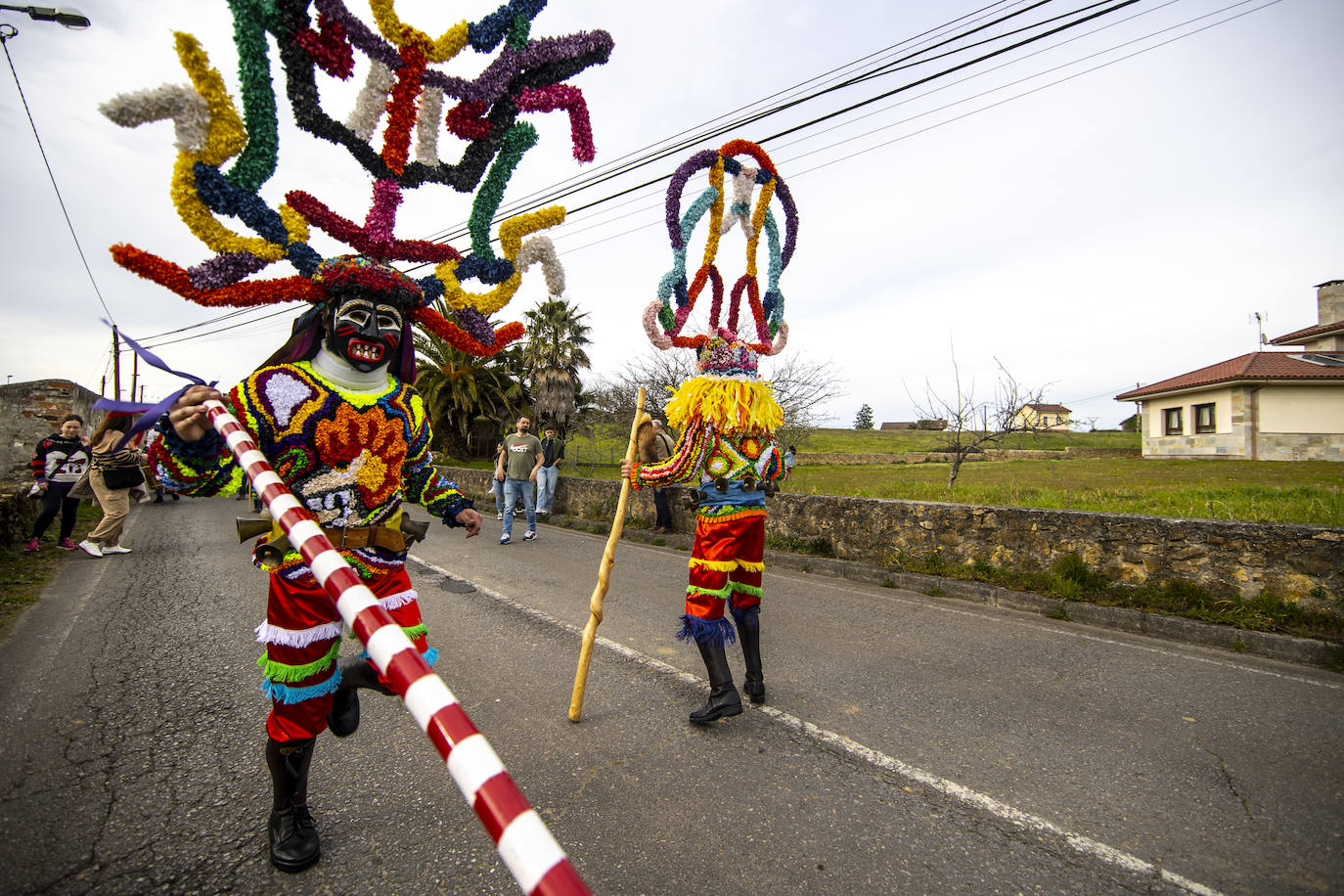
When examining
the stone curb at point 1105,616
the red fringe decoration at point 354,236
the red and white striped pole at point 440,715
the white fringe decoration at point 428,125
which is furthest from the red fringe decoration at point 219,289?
the stone curb at point 1105,616

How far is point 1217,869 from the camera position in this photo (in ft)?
6.80

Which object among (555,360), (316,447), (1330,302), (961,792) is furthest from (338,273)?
(1330,302)

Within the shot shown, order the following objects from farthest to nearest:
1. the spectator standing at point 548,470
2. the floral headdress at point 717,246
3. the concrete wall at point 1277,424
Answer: the concrete wall at point 1277,424
the spectator standing at point 548,470
the floral headdress at point 717,246

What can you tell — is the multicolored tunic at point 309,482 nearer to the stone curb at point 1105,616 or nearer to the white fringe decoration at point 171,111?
the white fringe decoration at point 171,111

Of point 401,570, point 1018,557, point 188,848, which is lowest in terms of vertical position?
point 188,848

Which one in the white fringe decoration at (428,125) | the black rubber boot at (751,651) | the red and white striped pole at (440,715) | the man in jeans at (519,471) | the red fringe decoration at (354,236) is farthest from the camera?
the man in jeans at (519,471)

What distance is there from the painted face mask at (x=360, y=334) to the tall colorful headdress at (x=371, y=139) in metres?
0.15

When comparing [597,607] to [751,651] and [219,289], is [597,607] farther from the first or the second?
[219,289]


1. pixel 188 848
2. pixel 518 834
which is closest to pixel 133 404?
pixel 188 848

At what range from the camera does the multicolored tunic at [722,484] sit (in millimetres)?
3324

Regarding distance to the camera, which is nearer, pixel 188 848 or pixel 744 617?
pixel 188 848

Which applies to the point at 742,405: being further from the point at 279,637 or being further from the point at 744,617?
the point at 279,637

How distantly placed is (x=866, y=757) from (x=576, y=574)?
4548 mm

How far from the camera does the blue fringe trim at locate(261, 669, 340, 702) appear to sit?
213 cm
